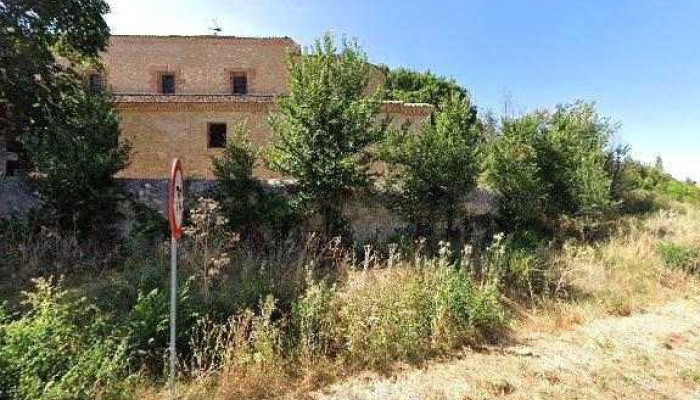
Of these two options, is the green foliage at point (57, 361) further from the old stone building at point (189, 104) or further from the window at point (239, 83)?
the window at point (239, 83)

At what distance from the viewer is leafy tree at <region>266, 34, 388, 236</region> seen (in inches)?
353

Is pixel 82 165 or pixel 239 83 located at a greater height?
pixel 239 83

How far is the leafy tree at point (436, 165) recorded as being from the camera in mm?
9812

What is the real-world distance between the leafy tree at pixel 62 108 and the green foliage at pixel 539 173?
28.1 feet

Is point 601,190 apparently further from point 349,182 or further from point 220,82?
point 220,82

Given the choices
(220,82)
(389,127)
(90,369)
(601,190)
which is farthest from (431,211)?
(220,82)

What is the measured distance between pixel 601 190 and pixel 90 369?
1267 centimetres

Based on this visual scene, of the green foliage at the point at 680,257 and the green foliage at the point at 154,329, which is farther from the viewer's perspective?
the green foliage at the point at 680,257

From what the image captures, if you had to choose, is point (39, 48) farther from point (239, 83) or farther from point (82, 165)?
point (239, 83)

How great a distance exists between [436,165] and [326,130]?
98.4 inches

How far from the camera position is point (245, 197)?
29.8 ft

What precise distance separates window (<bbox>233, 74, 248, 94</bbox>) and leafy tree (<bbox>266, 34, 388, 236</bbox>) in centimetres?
1682

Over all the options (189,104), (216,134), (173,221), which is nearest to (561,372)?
(173,221)

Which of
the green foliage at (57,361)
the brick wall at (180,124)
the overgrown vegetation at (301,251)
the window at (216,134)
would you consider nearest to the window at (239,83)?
the brick wall at (180,124)
